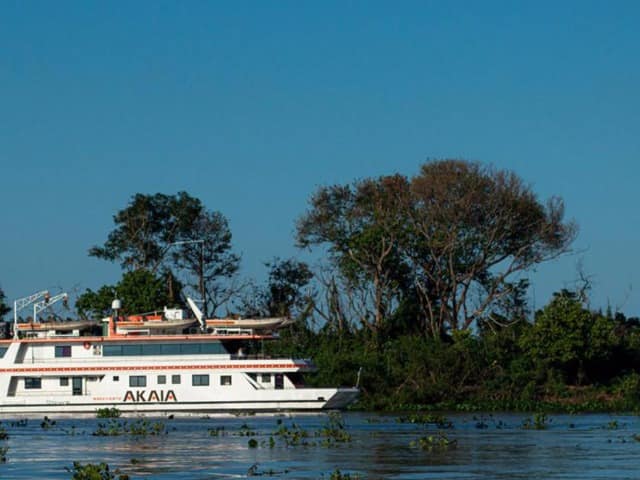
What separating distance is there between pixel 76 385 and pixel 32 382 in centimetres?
197

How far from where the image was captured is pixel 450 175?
266 ft

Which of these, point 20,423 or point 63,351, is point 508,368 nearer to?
point 63,351

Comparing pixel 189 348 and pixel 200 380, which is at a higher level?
pixel 189 348

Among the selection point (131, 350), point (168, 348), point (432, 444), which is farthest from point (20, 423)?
point (432, 444)

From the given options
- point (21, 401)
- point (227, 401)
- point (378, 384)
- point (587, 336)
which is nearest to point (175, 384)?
point (227, 401)

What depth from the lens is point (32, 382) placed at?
212ft

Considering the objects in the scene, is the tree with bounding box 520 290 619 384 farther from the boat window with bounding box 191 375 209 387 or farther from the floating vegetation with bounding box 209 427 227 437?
the floating vegetation with bounding box 209 427 227 437

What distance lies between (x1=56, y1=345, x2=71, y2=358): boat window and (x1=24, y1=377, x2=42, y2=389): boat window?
1.41m

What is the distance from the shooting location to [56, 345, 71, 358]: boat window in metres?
64.1

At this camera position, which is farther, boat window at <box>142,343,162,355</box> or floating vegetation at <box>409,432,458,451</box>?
boat window at <box>142,343,162,355</box>

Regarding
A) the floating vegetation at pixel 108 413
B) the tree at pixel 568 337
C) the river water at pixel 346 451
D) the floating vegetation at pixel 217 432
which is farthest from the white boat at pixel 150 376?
the tree at pixel 568 337

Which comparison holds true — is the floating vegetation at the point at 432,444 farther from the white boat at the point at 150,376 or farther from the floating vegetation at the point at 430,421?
the white boat at the point at 150,376

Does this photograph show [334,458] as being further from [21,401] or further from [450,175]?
[450,175]

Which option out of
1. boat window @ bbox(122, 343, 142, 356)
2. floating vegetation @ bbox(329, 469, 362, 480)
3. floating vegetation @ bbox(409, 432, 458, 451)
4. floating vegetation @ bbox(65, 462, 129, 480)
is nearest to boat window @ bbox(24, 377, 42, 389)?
boat window @ bbox(122, 343, 142, 356)
